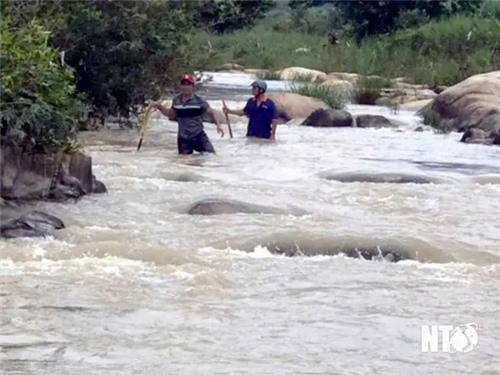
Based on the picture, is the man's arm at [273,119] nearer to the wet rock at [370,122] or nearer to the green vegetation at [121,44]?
the green vegetation at [121,44]

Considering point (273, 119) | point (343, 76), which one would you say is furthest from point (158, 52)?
point (343, 76)

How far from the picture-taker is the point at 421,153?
16922 mm

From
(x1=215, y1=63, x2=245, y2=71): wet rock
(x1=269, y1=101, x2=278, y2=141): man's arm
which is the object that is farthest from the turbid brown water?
(x1=215, y1=63, x2=245, y2=71): wet rock

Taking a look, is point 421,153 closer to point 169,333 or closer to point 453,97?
point 453,97

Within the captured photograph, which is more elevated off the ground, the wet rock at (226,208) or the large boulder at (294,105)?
the wet rock at (226,208)

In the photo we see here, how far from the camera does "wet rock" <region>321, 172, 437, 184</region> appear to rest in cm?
1296

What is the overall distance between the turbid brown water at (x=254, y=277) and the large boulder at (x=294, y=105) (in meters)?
7.78

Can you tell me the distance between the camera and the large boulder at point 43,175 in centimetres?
1079

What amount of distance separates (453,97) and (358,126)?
1.97 m

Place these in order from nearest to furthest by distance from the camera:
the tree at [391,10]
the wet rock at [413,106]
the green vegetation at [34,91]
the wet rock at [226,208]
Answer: the green vegetation at [34,91]
the wet rock at [226,208]
the wet rock at [413,106]
the tree at [391,10]

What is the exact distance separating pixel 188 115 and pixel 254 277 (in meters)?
6.91

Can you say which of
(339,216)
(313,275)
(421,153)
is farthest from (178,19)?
(313,275)

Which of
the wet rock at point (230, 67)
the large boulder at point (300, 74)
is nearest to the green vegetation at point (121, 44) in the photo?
the large boulder at point (300, 74)

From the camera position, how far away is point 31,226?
9.39 m
